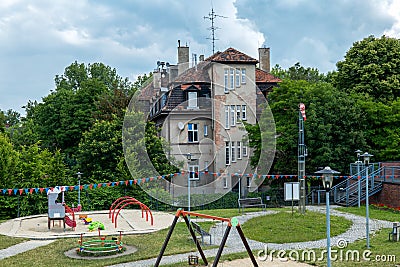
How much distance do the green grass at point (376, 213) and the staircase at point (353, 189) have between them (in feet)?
4.68

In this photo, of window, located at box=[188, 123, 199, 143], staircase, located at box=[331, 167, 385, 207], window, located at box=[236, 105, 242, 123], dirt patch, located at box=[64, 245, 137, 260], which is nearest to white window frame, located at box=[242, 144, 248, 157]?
window, located at box=[236, 105, 242, 123]

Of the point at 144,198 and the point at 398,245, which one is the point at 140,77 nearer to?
the point at 144,198

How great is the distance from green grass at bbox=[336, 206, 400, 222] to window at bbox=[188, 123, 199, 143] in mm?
10435

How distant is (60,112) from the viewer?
5016 centimetres

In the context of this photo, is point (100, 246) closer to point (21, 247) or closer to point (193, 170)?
point (21, 247)

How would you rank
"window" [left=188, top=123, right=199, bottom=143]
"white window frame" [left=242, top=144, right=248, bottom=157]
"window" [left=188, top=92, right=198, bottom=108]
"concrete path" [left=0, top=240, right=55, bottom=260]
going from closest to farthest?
"concrete path" [left=0, top=240, right=55, bottom=260] < "window" [left=188, top=123, right=199, bottom=143] < "window" [left=188, top=92, right=198, bottom=108] < "white window frame" [left=242, top=144, right=248, bottom=157]

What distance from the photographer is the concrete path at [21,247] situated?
54.4 ft

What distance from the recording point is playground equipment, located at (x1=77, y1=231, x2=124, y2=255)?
Answer: 16.3 metres

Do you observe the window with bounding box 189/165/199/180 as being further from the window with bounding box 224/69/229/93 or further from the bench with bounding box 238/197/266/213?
the window with bounding box 224/69/229/93

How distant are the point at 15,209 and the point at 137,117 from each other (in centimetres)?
943

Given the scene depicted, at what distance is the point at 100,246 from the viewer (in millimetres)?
17016

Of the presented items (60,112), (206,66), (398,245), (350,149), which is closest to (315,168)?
(350,149)

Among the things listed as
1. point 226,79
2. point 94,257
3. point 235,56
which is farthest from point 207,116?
point 94,257

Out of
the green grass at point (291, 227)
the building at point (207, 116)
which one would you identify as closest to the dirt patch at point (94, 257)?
the green grass at point (291, 227)
